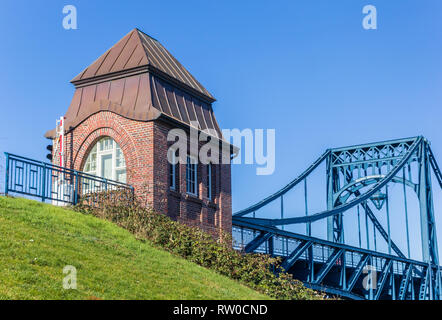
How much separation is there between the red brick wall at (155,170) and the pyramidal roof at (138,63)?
1.65m

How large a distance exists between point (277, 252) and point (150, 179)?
956cm

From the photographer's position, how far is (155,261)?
1525 cm

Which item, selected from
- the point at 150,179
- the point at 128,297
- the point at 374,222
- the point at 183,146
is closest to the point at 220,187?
the point at 183,146

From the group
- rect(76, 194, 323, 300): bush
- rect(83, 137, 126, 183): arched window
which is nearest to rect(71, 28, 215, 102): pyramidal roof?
rect(83, 137, 126, 183): arched window

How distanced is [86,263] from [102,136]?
29.8 ft

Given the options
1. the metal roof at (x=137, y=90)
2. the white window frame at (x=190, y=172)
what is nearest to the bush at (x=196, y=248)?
the white window frame at (x=190, y=172)

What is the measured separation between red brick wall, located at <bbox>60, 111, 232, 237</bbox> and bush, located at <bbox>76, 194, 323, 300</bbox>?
1.13m

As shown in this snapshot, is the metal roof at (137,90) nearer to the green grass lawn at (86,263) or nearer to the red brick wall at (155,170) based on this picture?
the red brick wall at (155,170)

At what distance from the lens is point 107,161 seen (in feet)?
71.3

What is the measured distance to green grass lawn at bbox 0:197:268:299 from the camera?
11219 millimetres

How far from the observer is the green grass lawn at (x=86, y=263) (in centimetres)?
1122

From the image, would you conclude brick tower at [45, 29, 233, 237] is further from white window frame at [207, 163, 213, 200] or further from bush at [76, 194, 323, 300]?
bush at [76, 194, 323, 300]

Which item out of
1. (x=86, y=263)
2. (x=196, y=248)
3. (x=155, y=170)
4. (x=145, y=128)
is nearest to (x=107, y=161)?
(x=145, y=128)
